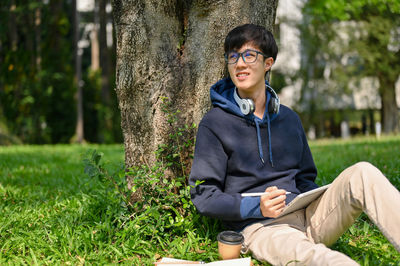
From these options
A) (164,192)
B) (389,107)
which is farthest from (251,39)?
(389,107)

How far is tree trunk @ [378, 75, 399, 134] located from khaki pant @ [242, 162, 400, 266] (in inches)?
876

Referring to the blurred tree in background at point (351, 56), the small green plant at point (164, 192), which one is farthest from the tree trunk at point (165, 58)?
the blurred tree in background at point (351, 56)

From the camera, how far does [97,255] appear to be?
2.68m

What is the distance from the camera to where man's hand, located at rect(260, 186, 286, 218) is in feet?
8.11

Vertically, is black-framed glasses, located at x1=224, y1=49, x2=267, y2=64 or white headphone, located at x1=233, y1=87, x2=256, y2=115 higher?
black-framed glasses, located at x1=224, y1=49, x2=267, y2=64

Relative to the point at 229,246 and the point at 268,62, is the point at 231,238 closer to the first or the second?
the point at 229,246

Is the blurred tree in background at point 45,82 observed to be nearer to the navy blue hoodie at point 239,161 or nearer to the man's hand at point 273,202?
the navy blue hoodie at point 239,161

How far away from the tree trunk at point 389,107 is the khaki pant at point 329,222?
2224cm

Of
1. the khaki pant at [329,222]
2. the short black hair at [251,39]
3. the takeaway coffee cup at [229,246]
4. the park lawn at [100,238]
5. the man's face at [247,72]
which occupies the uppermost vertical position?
the short black hair at [251,39]

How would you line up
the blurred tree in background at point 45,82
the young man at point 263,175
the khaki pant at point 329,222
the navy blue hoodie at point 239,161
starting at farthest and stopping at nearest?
the blurred tree in background at point 45,82 < the navy blue hoodie at point 239,161 < the young man at point 263,175 < the khaki pant at point 329,222

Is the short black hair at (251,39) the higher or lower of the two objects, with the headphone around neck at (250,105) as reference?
higher

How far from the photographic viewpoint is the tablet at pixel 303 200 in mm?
2512

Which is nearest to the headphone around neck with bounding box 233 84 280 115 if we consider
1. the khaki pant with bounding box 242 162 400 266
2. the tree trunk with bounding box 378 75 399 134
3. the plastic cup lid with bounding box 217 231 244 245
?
the khaki pant with bounding box 242 162 400 266

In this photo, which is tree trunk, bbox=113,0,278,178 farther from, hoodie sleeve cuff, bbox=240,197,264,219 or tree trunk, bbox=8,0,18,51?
tree trunk, bbox=8,0,18,51
